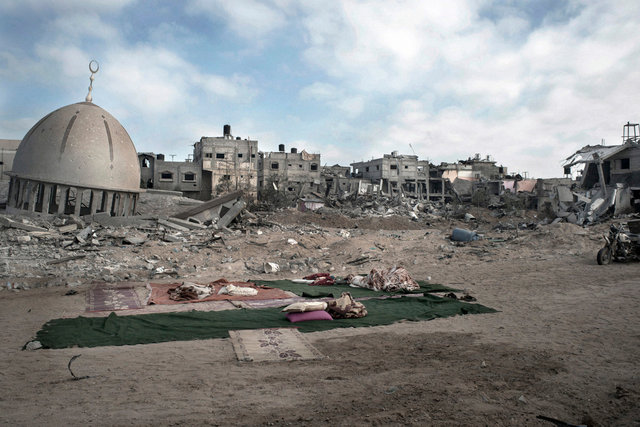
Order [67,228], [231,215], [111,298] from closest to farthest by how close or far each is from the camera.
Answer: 1. [111,298]
2. [67,228]
3. [231,215]

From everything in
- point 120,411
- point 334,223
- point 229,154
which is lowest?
point 120,411

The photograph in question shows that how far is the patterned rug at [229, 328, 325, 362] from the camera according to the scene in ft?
16.6

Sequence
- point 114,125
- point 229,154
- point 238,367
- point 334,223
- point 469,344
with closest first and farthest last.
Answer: point 238,367, point 469,344, point 114,125, point 334,223, point 229,154

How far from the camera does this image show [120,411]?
335 cm

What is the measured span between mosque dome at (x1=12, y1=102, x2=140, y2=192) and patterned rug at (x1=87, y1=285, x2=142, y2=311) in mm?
9554

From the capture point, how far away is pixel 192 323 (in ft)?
21.9

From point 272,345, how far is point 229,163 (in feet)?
130

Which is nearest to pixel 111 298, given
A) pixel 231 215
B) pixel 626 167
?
pixel 231 215

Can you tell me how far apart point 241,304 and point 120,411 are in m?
4.94

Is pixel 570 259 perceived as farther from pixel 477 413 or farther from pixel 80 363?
pixel 80 363

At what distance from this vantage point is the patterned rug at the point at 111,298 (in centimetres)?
788

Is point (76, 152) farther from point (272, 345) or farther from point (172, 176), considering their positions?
point (172, 176)

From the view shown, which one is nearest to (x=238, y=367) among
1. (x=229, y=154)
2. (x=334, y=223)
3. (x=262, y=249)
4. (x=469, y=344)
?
(x=469, y=344)

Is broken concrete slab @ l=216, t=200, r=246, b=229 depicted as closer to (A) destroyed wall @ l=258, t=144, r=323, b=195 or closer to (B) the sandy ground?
(B) the sandy ground
